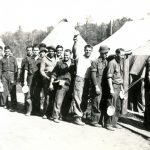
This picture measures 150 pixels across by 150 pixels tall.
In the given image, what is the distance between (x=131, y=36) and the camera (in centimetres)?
1271

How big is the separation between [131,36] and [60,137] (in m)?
7.20

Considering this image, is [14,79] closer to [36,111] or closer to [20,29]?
[36,111]

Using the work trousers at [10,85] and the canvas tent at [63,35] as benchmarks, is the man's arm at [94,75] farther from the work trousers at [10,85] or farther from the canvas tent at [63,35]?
the canvas tent at [63,35]

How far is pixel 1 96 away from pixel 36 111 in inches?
60.3

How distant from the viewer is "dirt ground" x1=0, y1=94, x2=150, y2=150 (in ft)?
19.0

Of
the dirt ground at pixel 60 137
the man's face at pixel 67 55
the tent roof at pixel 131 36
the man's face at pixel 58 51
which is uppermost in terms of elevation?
the tent roof at pixel 131 36

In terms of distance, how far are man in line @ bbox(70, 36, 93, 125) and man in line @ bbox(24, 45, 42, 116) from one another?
1235 millimetres

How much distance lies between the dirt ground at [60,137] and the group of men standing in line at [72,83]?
37 centimetres

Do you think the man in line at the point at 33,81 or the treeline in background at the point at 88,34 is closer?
the man in line at the point at 33,81

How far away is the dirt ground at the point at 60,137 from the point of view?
5.79 meters

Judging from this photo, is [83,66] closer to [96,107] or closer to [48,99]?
[96,107]

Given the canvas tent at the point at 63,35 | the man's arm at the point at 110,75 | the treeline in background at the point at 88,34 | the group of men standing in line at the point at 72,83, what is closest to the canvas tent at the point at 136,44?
the group of men standing in line at the point at 72,83

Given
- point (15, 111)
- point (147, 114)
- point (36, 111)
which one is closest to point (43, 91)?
point (36, 111)

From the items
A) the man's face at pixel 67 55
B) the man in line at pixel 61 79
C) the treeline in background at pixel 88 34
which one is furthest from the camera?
the treeline in background at pixel 88 34
